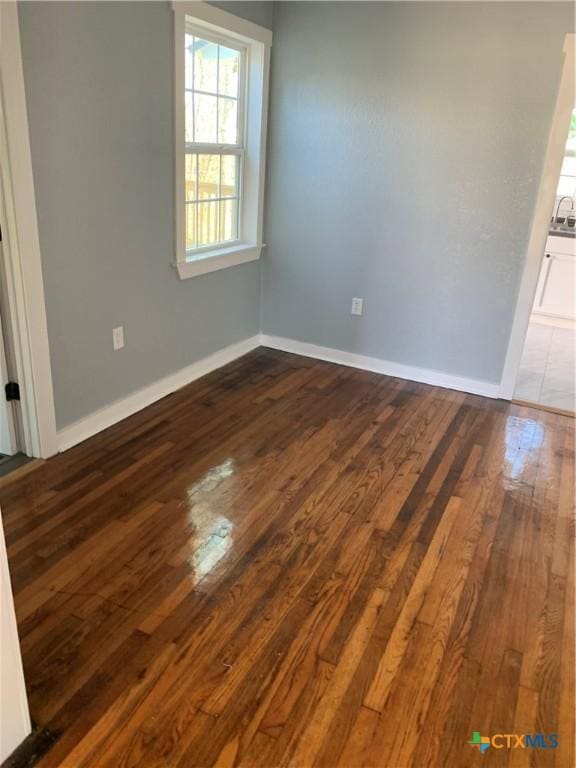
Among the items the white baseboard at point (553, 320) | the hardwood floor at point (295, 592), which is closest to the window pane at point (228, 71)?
the hardwood floor at point (295, 592)

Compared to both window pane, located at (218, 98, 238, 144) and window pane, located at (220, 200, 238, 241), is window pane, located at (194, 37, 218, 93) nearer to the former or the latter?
window pane, located at (218, 98, 238, 144)

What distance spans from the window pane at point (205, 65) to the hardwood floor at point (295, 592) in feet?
6.37

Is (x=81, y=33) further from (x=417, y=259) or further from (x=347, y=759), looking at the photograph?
(x=347, y=759)

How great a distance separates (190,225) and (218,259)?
27 cm

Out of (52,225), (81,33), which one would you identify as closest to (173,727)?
(52,225)

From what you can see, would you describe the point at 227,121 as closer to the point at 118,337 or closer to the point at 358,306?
the point at 358,306

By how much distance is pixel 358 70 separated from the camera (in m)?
3.61

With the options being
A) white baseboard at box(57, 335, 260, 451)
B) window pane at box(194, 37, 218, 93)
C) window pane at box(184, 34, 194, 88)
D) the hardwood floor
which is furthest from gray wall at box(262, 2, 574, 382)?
the hardwood floor

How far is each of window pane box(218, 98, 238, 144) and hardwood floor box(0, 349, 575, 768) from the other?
1.83 metres

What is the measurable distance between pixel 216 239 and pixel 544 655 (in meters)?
3.08

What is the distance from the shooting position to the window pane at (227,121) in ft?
12.0

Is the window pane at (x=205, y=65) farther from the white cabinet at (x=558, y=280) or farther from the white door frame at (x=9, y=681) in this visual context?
the white cabinet at (x=558, y=280)

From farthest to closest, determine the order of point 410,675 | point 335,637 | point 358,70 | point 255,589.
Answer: point 358,70
point 255,589
point 335,637
point 410,675

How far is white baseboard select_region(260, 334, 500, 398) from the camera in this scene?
3869 millimetres
